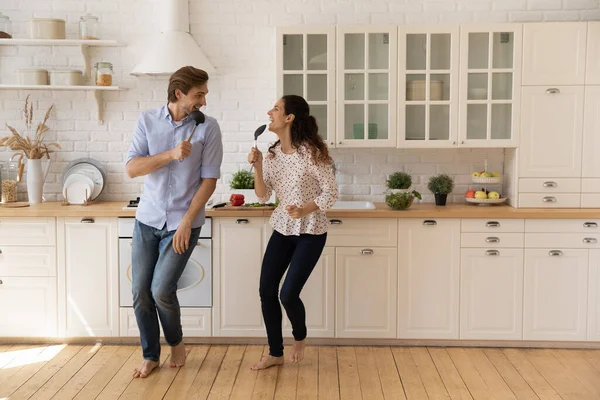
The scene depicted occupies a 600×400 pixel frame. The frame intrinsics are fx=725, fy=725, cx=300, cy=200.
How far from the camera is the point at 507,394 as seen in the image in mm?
3721

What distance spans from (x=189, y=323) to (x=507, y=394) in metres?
1.96

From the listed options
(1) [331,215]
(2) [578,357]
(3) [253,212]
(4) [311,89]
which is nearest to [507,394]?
(2) [578,357]

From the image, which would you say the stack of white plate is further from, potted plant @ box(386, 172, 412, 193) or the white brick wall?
potted plant @ box(386, 172, 412, 193)

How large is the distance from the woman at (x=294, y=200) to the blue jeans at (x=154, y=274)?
0.47 m

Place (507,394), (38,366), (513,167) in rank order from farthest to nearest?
(513,167) < (38,366) < (507,394)

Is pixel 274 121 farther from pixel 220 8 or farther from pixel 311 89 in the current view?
pixel 220 8

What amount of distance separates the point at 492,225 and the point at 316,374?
1434 mm

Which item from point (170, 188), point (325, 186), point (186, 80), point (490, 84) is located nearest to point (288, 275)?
point (325, 186)

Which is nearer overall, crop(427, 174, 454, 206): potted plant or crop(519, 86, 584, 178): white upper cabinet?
crop(519, 86, 584, 178): white upper cabinet

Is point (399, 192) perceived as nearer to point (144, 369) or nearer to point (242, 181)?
point (242, 181)

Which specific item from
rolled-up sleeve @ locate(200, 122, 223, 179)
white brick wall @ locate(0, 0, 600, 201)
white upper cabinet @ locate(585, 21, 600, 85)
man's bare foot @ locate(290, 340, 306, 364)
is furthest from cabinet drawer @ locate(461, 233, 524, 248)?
rolled-up sleeve @ locate(200, 122, 223, 179)

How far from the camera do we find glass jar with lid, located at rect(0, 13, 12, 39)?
16.0 feet

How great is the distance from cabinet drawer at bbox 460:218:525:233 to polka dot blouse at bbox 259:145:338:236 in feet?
3.38

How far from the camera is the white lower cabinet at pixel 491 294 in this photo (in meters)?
4.48
